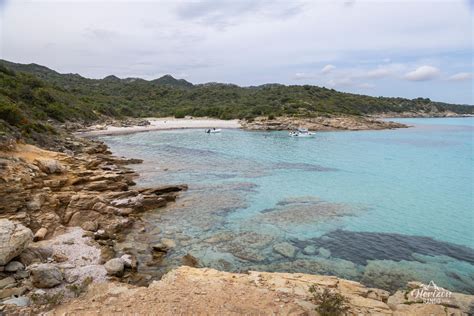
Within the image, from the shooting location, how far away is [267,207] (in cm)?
1791

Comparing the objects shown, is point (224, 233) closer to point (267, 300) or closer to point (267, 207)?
point (267, 207)

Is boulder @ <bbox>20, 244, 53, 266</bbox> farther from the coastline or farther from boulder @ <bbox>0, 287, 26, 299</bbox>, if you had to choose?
the coastline

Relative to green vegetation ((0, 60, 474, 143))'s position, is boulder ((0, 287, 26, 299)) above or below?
below

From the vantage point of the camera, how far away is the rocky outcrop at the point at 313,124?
232 ft

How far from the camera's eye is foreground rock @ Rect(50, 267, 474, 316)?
702cm

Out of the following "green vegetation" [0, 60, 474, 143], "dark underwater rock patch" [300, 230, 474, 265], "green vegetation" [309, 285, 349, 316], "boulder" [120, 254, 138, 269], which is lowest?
"dark underwater rock patch" [300, 230, 474, 265]

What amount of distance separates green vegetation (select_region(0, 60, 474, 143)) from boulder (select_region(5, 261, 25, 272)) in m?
11.8

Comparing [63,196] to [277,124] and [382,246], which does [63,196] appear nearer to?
[382,246]

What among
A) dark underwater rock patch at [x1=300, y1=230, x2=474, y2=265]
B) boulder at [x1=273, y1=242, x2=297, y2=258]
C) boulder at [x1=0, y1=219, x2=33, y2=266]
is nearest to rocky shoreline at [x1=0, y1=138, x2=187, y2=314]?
boulder at [x1=0, y1=219, x2=33, y2=266]

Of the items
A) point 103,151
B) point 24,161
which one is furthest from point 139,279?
point 103,151

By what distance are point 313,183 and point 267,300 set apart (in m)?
17.1

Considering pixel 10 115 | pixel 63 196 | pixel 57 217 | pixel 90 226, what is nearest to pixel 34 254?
pixel 90 226

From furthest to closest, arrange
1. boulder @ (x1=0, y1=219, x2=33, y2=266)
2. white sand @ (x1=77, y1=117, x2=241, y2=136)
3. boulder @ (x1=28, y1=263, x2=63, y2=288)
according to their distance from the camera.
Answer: white sand @ (x1=77, y1=117, x2=241, y2=136) < boulder @ (x1=0, y1=219, x2=33, y2=266) < boulder @ (x1=28, y1=263, x2=63, y2=288)

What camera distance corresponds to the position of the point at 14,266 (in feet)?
27.5
